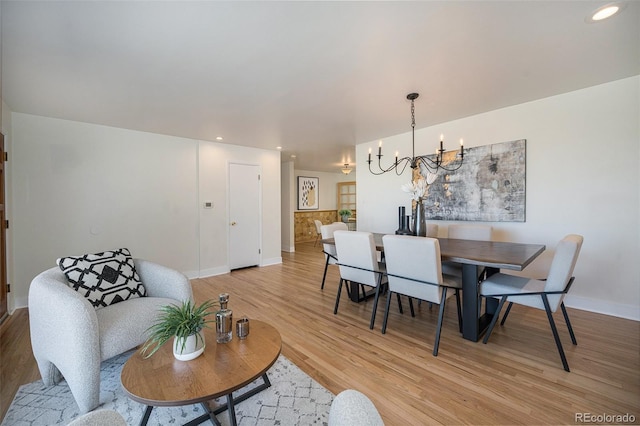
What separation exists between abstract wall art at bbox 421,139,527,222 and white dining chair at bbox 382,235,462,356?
151 cm

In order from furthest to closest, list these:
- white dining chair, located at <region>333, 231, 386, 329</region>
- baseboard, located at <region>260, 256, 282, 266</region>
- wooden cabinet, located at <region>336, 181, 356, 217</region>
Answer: wooden cabinet, located at <region>336, 181, 356, 217</region> → baseboard, located at <region>260, 256, 282, 266</region> → white dining chair, located at <region>333, 231, 386, 329</region>

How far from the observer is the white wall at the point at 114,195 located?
330 centimetres

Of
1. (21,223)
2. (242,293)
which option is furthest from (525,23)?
(21,223)

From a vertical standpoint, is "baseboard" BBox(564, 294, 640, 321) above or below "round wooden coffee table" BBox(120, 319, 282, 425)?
below

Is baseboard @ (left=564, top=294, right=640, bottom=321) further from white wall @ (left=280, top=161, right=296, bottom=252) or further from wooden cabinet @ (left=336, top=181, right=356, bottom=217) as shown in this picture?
wooden cabinet @ (left=336, top=181, right=356, bottom=217)

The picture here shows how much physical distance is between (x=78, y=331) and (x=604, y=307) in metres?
4.59

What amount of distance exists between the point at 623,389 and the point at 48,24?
171 inches

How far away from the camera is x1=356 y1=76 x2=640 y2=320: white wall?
266 cm

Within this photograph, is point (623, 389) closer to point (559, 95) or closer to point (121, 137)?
point (559, 95)

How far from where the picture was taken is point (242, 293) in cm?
374

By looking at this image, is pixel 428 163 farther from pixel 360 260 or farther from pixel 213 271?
pixel 213 271

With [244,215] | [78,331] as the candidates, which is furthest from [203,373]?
[244,215]

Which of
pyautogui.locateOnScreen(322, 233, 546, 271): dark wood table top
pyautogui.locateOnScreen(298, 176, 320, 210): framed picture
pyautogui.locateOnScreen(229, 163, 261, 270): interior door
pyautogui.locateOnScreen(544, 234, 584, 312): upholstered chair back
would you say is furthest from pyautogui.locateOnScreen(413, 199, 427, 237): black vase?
pyautogui.locateOnScreen(298, 176, 320, 210): framed picture

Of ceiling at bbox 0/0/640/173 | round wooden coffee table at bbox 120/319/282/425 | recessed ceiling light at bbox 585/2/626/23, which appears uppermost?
recessed ceiling light at bbox 585/2/626/23
